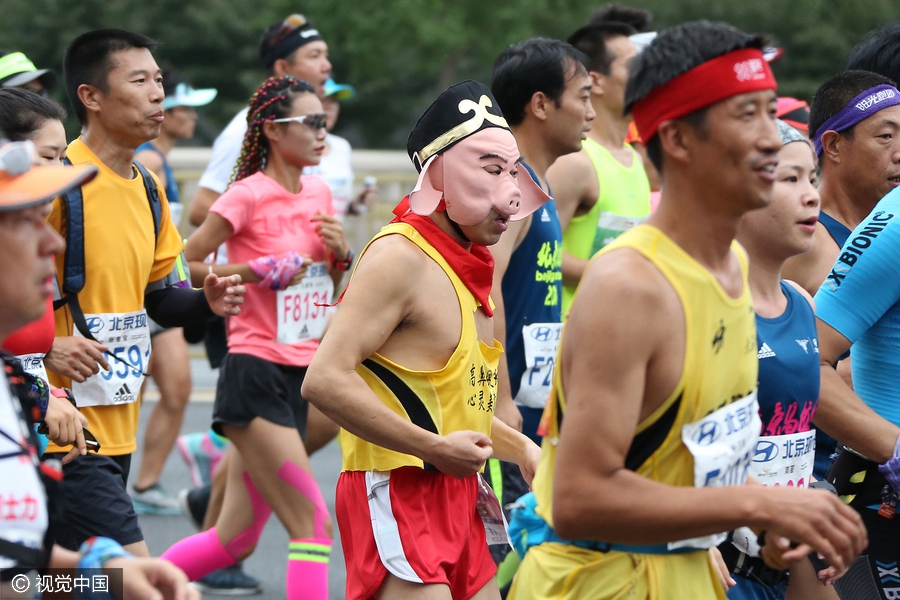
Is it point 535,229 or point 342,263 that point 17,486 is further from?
point 342,263

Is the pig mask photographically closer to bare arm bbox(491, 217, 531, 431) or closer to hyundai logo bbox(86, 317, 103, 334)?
bare arm bbox(491, 217, 531, 431)

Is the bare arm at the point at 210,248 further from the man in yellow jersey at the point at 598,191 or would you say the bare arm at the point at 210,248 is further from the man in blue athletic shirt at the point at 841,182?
the man in blue athletic shirt at the point at 841,182

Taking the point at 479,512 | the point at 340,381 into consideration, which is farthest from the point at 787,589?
the point at 340,381

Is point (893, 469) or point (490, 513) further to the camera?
point (490, 513)

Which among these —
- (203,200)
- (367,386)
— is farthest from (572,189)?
(367,386)

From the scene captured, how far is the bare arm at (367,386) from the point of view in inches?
141

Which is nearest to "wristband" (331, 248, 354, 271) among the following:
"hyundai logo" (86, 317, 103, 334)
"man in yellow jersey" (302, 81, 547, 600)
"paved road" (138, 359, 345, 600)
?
"paved road" (138, 359, 345, 600)

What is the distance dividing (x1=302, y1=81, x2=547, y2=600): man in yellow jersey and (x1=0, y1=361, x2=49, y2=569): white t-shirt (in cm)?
124

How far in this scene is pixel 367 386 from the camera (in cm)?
365

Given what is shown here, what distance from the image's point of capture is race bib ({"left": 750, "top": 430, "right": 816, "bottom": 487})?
11.5ft

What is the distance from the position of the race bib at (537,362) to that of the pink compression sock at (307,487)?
1.03 m

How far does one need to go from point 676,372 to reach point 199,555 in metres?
3.63

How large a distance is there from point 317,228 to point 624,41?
7.74 ft

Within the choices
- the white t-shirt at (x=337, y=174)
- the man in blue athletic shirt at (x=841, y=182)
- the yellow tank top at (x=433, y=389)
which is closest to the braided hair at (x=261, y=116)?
the white t-shirt at (x=337, y=174)
